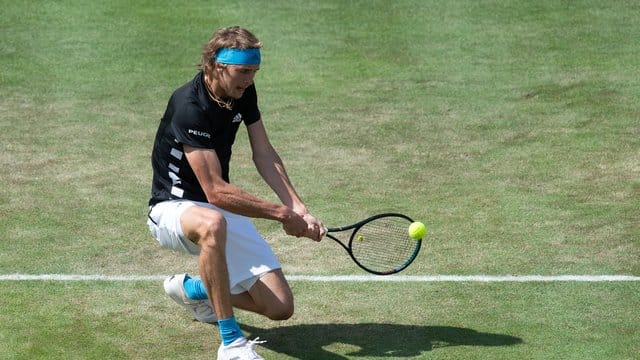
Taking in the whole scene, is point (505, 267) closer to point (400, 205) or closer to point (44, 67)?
point (400, 205)

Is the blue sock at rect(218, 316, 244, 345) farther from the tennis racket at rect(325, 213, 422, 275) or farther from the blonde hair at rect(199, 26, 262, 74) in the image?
the blonde hair at rect(199, 26, 262, 74)

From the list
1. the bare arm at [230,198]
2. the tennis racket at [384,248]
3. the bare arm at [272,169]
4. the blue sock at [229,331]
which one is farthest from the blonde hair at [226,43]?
the blue sock at [229,331]

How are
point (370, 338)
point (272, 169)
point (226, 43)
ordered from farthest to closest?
point (272, 169) < point (370, 338) < point (226, 43)

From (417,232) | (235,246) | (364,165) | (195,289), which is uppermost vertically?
(417,232)

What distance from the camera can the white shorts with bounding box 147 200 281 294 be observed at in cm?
887

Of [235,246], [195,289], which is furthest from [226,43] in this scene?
[195,289]

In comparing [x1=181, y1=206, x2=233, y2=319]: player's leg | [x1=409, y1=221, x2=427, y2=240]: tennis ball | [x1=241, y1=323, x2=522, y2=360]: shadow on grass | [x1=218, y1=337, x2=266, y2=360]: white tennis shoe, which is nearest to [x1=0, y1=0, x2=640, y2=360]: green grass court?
[x1=241, y1=323, x2=522, y2=360]: shadow on grass

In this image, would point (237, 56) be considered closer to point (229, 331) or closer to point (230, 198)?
point (230, 198)

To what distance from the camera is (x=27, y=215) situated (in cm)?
1147

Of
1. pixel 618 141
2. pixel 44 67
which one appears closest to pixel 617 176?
pixel 618 141

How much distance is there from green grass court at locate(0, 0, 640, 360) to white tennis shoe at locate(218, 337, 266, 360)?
406mm

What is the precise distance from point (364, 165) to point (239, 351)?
15.3 feet

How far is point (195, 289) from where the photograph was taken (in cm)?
910

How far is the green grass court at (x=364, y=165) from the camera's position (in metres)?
9.18
